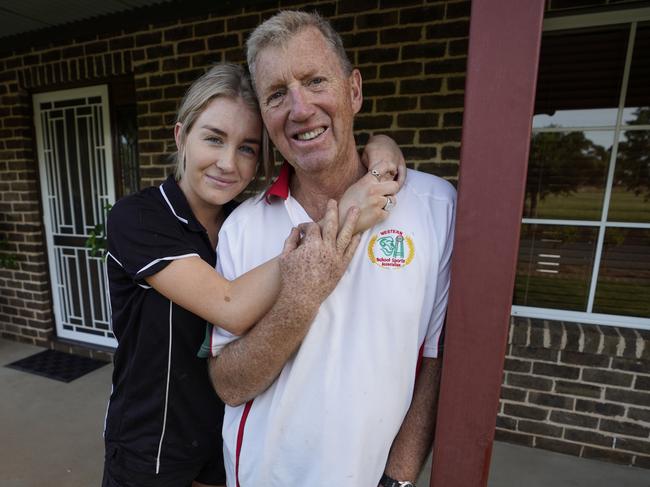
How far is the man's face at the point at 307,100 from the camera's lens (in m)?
1.03

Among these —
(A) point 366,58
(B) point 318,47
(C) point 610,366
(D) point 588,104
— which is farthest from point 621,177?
(B) point 318,47

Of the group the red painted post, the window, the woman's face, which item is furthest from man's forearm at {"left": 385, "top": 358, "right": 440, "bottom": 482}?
the window

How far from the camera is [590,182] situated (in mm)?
2418

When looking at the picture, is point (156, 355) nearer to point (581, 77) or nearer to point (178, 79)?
point (178, 79)

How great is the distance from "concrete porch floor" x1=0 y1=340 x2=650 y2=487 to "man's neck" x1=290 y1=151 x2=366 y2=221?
6.94ft

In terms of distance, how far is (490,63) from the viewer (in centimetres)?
63

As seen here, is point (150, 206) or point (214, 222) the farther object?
point (214, 222)

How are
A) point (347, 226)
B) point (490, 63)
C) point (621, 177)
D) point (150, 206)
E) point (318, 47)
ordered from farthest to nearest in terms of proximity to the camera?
point (621, 177) → point (150, 206) → point (318, 47) → point (347, 226) → point (490, 63)

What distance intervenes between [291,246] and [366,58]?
194 cm

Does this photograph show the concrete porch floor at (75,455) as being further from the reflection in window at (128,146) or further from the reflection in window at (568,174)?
the reflection in window at (128,146)

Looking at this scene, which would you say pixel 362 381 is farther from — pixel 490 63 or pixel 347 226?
pixel 490 63

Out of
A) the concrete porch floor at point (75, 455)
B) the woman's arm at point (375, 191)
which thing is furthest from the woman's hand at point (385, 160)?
the concrete porch floor at point (75, 455)

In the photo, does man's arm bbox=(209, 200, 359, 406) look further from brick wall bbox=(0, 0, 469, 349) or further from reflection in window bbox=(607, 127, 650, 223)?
reflection in window bbox=(607, 127, 650, 223)

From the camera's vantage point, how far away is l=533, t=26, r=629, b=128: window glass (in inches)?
89.2
